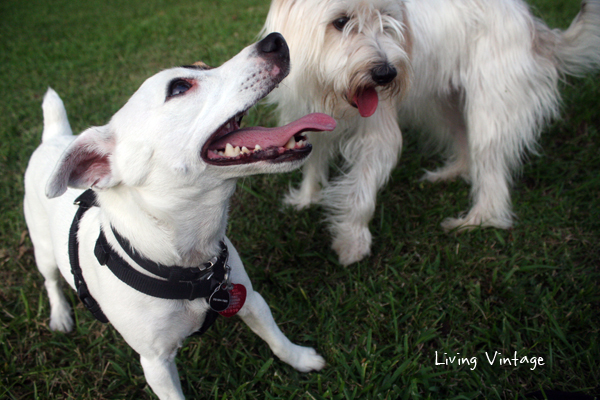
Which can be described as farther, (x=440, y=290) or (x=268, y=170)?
(x=440, y=290)

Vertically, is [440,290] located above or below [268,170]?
below

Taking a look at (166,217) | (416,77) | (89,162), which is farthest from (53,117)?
(416,77)

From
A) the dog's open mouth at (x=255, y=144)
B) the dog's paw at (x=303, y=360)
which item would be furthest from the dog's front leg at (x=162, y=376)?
the dog's open mouth at (x=255, y=144)

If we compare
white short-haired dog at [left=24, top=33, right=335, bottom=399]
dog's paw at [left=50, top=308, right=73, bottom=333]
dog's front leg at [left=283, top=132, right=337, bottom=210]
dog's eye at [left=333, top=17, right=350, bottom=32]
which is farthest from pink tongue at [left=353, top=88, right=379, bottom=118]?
dog's paw at [left=50, top=308, right=73, bottom=333]

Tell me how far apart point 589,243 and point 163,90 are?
109 inches

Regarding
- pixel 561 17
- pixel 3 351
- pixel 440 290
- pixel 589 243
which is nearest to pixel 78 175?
pixel 3 351

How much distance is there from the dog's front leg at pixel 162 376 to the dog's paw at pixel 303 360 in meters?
0.58

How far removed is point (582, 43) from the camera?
2.67m

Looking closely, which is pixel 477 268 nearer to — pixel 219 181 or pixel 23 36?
pixel 219 181

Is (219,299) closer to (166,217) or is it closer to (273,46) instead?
(166,217)

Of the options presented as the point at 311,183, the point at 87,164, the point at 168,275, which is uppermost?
the point at 87,164

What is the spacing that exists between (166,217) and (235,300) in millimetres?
475

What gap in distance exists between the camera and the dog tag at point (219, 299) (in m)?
1.57

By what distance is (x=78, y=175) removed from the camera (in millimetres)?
1409
